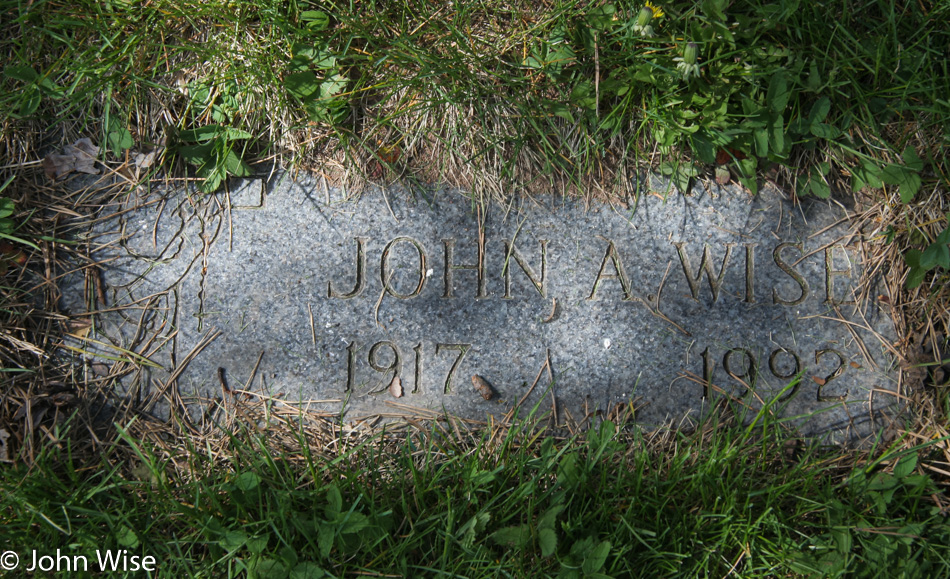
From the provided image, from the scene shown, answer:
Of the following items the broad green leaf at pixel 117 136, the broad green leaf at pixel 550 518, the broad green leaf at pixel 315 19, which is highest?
the broad green leaf at pixel 315 19

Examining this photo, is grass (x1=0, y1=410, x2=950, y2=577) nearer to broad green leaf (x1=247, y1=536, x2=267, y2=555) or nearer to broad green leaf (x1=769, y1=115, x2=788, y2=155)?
broad green leaf (x1=247, y1=536, x2=267, y2=555)

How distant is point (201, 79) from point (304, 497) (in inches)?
61.5

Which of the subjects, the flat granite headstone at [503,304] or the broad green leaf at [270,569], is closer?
the broad green leaf at [270,569]

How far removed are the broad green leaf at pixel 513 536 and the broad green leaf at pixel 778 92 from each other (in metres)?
1.68

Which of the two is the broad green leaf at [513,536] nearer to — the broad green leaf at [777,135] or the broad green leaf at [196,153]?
the broad green leaf at [777,135]

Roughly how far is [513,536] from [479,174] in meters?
1.25

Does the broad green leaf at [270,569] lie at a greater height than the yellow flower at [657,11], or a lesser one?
lesser

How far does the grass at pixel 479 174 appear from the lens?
6.23 feet

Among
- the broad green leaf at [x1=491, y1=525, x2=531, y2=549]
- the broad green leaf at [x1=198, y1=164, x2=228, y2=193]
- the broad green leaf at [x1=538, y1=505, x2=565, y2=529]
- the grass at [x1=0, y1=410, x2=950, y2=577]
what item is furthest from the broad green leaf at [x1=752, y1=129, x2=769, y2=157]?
the broad green leaf at [x1=198, y1=164, x2=228, y2=193]

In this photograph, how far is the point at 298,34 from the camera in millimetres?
2115

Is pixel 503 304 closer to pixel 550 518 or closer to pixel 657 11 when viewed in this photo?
pixel 550 518

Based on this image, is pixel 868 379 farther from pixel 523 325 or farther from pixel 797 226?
pixel 523 325

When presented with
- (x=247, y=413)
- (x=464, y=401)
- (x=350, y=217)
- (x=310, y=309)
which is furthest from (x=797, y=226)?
(x=247, y=413)

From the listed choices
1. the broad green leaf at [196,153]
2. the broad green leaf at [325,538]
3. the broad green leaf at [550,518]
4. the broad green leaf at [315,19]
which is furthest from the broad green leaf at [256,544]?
the broad green leaf at [315,19]
